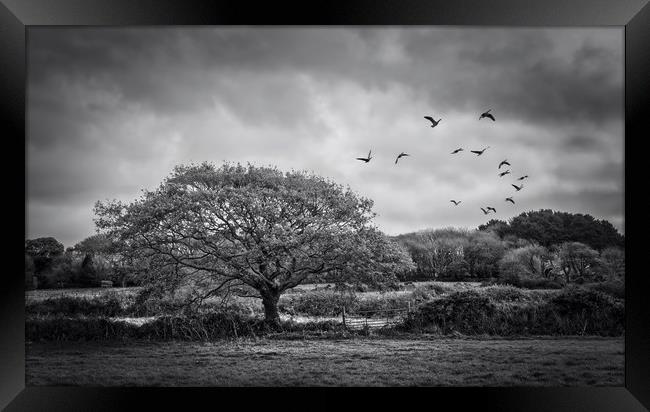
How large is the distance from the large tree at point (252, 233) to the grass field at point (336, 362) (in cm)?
109

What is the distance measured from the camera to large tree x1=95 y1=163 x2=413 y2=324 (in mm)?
7820

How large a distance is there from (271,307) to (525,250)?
14.6 feet

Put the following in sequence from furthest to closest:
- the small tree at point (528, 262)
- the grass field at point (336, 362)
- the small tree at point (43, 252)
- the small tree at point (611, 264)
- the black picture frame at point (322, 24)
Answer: the small tree at point (528, 262), the small tree at point (611, 264), the small tree at point (43, 252), the grass field at point (336, 362), the black picture frame at point (322, 24)

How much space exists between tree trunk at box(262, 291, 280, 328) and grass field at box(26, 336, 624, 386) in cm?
42

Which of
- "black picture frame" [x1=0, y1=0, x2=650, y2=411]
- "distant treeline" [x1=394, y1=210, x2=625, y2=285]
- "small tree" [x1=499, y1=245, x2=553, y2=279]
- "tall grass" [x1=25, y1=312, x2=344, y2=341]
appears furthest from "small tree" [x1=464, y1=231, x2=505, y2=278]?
"black picture frame" [x1=0, y1=0, x2=650, y2=411]

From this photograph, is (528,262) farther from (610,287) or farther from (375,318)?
(375,318)

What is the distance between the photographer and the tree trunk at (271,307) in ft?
26.3

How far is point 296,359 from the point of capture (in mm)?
6910

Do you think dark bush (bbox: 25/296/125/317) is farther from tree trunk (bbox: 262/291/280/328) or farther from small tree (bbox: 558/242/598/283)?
small tree (bbox: 558/242/598/283)

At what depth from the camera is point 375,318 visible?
7.95 metres

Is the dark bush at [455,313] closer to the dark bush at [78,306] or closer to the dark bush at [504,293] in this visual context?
the dark bush at [504,293]

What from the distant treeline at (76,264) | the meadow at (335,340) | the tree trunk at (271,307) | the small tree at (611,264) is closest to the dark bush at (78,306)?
the meadow at (335,340)
